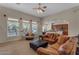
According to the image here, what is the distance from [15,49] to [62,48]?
0.94 m

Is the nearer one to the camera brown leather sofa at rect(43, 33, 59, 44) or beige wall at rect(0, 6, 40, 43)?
beige wall at rect(0, 6, 40, 43)

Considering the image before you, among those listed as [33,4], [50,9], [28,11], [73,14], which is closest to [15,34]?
[28,11]

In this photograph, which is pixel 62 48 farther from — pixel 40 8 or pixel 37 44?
pixel 40 8

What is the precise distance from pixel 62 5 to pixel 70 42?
764 millimetres

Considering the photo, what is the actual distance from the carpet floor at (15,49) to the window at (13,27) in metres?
0.20

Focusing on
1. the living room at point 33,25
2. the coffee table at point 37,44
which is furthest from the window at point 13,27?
the coffee table at point 37,44

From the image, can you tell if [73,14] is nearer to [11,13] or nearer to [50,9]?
[50,9]

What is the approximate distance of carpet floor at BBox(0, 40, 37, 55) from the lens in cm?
207

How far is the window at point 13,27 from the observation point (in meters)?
2.14

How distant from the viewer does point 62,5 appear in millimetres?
2121

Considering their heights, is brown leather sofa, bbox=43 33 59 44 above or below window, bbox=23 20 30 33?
below

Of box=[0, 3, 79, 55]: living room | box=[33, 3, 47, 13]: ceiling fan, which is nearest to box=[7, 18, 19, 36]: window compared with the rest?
box=[0, 3, 79, 55]: living room

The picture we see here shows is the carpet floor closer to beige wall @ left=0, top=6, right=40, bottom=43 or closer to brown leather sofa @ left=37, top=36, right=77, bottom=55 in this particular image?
beige wall @ left=0, top=6, right=40, bottom=43

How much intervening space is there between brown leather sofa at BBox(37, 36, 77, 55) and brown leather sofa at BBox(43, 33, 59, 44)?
86 mm
